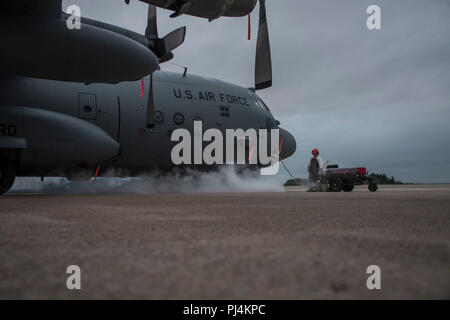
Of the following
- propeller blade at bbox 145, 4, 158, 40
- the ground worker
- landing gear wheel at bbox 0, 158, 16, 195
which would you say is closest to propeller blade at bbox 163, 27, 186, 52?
propeller blade at bbox 145, 4, 158, 40

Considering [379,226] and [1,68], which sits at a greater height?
[1,68]

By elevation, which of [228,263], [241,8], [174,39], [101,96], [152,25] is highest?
[152,25]

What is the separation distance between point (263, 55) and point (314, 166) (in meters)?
6.41

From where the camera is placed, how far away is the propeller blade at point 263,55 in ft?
21.2

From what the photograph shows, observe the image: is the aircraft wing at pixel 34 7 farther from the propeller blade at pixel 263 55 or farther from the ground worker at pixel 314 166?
the ground worker at pixel 314 166

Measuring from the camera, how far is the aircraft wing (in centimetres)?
491

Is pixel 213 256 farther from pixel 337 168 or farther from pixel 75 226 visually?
pixel 337 168

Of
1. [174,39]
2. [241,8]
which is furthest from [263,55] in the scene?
[174,39]

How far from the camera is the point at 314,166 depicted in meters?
12.0

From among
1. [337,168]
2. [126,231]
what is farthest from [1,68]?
[337,168]

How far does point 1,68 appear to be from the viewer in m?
5.14

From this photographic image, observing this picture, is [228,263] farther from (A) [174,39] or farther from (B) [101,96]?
(B) [101,96]

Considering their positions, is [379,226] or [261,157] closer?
[379,226]

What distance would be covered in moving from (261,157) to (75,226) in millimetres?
10749
